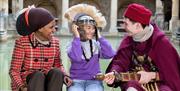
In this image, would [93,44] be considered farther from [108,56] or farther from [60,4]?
[60,4]

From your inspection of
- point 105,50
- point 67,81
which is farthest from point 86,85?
point 105,50

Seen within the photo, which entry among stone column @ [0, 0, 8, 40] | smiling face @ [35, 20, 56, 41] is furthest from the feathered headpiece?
stone column @ [0, 0, 8, 40]

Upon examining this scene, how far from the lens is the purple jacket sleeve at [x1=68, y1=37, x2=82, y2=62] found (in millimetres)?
5512

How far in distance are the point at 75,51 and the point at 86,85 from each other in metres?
0.39

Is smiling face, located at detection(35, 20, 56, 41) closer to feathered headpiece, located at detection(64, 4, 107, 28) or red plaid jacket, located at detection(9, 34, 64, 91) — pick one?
red plaid jacket, located at detection(9, 34, 64, 91)

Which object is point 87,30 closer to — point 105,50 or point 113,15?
point 105,50

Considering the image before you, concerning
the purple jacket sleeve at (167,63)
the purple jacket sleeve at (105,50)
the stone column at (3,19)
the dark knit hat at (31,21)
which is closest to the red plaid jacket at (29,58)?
the dark knit hat at (31,21)

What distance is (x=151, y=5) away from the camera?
47.8 meters

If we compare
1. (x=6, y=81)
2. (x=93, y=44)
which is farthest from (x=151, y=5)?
(x=93, y=44)

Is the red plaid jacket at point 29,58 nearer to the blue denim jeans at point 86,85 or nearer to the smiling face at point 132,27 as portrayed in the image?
the blue denim jeans at point 86,85

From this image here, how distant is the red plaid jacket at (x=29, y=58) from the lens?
5152 millimetres

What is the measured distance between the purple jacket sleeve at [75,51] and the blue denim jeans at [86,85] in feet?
0.81

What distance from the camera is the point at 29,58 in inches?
206

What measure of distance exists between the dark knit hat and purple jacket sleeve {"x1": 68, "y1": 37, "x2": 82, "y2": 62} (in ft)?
1.47
